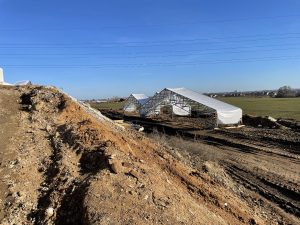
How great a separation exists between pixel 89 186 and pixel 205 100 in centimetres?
3729

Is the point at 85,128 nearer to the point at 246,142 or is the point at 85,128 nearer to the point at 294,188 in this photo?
the point at 294,188

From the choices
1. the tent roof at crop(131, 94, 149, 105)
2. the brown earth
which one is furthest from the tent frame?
the brown earth

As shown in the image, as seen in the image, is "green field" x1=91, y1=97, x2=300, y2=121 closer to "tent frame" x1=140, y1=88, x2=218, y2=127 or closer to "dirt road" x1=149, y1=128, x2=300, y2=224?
"tent frame" x1=140, y1=88, x2=218, y2=127

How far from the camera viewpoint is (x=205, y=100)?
147 feet

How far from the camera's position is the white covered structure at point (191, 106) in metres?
41.0

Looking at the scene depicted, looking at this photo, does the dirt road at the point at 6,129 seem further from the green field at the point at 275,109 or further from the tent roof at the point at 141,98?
the tent roof at the point at 141,98

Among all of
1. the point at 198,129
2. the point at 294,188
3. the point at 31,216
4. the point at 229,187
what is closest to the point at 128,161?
the point at 31,216

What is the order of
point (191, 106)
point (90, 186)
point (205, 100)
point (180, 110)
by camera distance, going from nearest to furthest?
1. point (90, 186)
2. point (205, 100)
3. point (191, 106)
4. point (180, 110)

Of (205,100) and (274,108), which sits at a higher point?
(205,100)

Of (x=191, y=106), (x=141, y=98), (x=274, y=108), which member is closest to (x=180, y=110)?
(x=191, y=106)

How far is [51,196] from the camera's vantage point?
27.7ft

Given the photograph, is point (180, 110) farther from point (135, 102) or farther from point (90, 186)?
point (90, 186)

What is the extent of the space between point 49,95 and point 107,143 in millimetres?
10088

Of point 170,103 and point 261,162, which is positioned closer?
point 261,162
